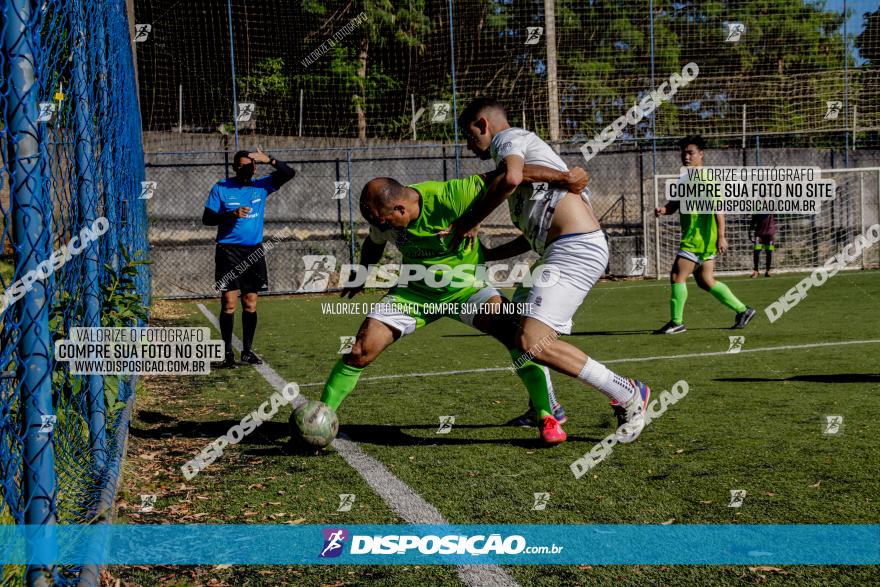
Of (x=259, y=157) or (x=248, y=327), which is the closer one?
(x=259, y=157)

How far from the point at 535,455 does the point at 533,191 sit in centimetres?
158

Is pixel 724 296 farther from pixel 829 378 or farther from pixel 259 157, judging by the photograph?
pixel 259 157

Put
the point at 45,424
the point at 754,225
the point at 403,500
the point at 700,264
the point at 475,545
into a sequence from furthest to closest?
1. the point at 754,225
2. the point at 700,264
3. the point at 403,500
4. the point at 475,545
5. the point at 45,424

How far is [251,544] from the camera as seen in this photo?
3.68m

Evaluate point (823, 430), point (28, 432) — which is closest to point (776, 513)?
point (823, 430)

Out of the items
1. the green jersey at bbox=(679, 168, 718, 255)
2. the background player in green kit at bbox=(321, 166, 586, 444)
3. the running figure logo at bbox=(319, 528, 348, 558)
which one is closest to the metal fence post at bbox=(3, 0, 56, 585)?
the running figure logo at bbox=(319, 528, 348, 558)

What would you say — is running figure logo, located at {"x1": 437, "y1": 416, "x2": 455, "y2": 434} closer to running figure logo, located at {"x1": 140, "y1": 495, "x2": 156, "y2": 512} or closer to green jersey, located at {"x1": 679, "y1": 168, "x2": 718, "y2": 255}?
running figure logo, located at {"x1": 140, "y1": 495, "x2": 156, "y2": 512}

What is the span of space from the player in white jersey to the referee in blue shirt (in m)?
4.27

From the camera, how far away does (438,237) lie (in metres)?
5.34

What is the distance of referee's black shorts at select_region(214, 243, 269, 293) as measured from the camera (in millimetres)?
9031

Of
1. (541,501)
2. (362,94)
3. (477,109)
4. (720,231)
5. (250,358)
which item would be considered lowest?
(250,358)

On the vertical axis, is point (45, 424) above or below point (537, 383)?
above

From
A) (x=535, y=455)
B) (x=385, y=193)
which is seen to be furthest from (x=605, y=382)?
(x=385, y=193)

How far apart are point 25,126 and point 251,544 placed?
193 cm
